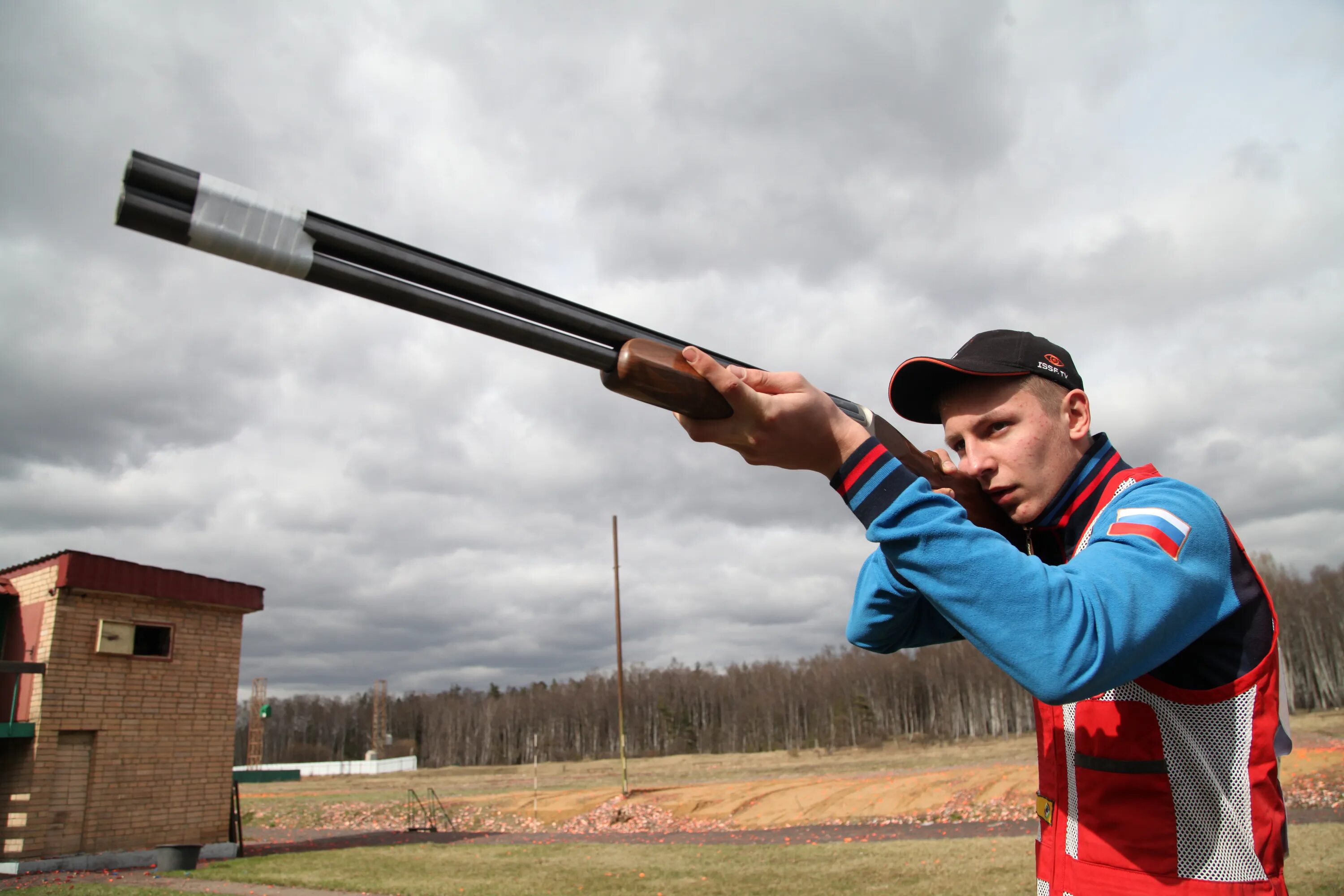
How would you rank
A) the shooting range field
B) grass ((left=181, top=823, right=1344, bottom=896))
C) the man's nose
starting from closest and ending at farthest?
the man's nose
grass ((left=181, top=823, right=1344, bottom=896))
the shooting range field

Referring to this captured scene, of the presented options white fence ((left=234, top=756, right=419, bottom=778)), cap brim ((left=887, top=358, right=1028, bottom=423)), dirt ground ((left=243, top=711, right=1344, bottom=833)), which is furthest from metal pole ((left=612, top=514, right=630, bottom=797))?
white fence ((left=234, top=756, right=419, bottom=778))

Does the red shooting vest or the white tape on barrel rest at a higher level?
the white tape on barrel

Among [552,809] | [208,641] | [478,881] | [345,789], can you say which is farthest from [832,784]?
[345,789]

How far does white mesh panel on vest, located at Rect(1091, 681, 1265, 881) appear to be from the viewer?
1757 mm

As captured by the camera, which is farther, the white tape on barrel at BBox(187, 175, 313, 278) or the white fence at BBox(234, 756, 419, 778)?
the white fence at BBox(234, 756, 419, 778)

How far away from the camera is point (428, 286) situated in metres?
1.88

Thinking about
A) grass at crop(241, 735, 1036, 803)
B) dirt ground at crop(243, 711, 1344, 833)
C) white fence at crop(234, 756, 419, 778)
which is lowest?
white fence at crop(234, 756, 419, 778)

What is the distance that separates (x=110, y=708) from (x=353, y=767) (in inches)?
2783

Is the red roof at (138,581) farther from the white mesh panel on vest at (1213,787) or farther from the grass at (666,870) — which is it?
the white mesh panel on vest at (1213,787)

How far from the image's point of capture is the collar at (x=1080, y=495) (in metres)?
2.11

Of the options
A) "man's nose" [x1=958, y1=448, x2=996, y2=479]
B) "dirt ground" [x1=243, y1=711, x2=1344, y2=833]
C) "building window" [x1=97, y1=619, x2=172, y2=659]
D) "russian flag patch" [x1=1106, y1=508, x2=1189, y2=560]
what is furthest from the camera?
"dirt ground" [x1=243, y1=711, x2=1344, y2=833]

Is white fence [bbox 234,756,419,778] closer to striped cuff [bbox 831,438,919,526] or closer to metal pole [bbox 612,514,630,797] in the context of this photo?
metal pole [bbox 612,514,630,797]

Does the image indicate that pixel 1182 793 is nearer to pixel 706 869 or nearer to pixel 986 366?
pixel 986 366

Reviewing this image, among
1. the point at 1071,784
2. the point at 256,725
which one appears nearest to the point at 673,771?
the point at 1071,784
